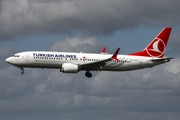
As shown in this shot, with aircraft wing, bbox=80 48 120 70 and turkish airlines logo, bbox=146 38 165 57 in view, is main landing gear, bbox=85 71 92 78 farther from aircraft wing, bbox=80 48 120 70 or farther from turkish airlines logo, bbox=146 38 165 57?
turkish airlines logo, bbox=146 38 165 57

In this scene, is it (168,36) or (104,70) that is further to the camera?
(168,36)

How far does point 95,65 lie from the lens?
11038 centimetres

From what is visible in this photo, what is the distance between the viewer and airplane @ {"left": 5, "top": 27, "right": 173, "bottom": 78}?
108250 millimetres

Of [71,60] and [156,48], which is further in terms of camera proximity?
[156,48]

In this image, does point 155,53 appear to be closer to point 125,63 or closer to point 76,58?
point 125,63

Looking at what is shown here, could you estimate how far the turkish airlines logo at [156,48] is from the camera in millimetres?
119375

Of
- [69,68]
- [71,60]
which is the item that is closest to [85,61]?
[71,60]

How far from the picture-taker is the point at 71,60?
110000 mm

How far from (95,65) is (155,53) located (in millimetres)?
15263

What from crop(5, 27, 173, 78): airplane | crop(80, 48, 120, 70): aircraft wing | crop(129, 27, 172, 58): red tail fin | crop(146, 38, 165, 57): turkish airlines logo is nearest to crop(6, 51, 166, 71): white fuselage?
crop(5, 27, 173, 78): airplane

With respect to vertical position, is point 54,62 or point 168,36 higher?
point 168,36

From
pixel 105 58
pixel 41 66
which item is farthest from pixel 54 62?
pixel 105 58

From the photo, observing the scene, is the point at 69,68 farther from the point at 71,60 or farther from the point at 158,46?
the point at 158,46

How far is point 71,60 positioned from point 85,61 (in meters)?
2.71
